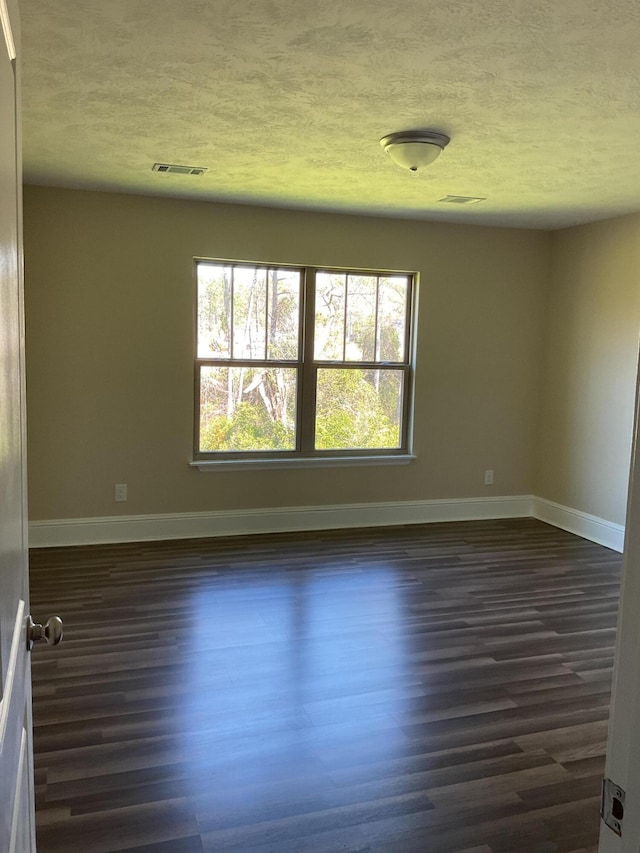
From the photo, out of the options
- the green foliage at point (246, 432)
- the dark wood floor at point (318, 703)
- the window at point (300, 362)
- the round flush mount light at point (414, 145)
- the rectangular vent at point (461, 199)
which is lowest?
the dark wood floor at point (318, 703)

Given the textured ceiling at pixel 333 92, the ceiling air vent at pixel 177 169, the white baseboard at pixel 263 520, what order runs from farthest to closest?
the white baseboard at pixel 263 520 → the ceiling air vent at pixel 177 169 → the textured ceiling at pixel 333 92

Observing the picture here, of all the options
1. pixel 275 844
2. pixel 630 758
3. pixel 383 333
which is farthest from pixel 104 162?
pixel 630 758

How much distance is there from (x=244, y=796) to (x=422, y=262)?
4.24 meters

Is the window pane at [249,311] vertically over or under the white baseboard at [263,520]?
over

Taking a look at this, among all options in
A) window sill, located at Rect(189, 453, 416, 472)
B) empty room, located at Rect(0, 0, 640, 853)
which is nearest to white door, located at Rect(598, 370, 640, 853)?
Result: empty room, located at Rect(0, 0, 640, 853)

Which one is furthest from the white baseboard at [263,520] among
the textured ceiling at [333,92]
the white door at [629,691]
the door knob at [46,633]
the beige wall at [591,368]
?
the white door at [629,691]

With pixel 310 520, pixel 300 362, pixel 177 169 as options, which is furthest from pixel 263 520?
pixel 177 169

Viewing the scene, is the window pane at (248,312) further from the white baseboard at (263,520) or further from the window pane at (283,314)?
the white baseboard at (263,520)

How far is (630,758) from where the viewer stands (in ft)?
2.52

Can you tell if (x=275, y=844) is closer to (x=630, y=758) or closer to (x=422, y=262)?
(x=630, y=758)

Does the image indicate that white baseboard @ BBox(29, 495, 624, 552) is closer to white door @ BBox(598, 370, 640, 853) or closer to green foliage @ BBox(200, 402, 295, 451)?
green foliage @ BBox(200, 402, 295, 451)

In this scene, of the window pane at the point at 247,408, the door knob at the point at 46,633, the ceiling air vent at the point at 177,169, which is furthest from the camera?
the window pane at the point at 247,408

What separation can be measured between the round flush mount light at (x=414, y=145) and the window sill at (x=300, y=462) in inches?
103

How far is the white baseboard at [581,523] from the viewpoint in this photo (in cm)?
503
